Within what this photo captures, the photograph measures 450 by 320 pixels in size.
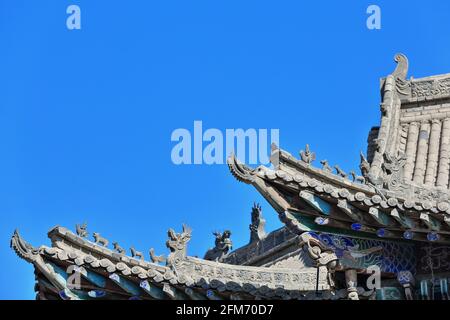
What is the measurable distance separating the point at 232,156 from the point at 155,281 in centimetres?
397

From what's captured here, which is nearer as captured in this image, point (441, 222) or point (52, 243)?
point (441, 222)

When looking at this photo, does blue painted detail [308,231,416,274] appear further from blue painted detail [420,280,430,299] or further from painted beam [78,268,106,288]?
painted beam [78,268,106,288]

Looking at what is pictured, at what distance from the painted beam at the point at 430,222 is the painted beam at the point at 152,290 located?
526cm

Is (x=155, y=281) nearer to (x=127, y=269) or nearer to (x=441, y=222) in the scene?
(x=127, y=269)

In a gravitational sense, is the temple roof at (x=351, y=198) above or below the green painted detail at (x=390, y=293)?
above

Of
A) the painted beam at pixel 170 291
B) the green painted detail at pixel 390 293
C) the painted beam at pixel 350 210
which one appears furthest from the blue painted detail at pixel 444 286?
the painted beam at pixel 170 291

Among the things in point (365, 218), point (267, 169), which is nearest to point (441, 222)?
point (365, 218)

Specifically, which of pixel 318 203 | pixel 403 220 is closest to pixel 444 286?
pixel 403 220

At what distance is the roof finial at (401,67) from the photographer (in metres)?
26.8

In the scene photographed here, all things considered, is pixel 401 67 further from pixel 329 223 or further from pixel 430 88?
pixel 329 223

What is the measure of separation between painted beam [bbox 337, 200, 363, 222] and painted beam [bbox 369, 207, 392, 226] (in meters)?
0.20

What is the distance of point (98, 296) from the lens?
74.3 feet

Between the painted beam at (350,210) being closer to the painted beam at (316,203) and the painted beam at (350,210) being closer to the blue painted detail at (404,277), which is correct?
the painted beam at (316,203)

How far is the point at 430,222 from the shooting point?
19547 millimetres
